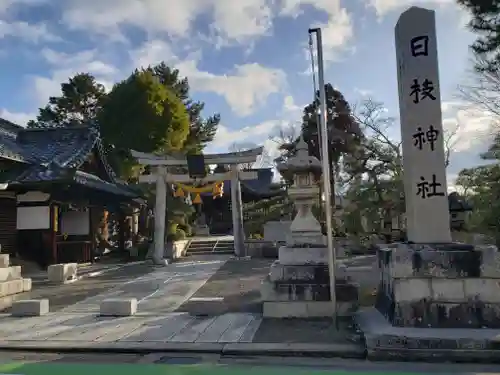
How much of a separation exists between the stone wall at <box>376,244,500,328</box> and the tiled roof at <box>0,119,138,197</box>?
12.5 metres

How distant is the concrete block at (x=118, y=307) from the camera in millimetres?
8773

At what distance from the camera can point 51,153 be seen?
1842 centimetres

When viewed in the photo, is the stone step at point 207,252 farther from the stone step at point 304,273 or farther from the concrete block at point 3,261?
the stone step at point 304,273

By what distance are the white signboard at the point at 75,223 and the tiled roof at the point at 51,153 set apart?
6.07ft

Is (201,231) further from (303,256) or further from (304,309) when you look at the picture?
(304,309)

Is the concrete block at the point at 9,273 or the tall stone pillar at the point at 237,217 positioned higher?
the tall stone pillar at the point at 237,217

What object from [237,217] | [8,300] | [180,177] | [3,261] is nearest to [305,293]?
[8,300]

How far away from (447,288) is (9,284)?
964cm

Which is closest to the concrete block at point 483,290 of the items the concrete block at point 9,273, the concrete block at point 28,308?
the concrete block at point 28,308

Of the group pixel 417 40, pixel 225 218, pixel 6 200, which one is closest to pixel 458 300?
Result: pixel 417 40

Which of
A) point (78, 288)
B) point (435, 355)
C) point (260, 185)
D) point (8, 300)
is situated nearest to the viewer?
point (435, 355)

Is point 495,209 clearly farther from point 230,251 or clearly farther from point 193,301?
point 230,251

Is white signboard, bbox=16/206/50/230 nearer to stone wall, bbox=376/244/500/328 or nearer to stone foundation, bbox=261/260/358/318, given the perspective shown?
stone foundation, bbox=261/260/358/318

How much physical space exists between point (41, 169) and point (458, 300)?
1448 centimetres
